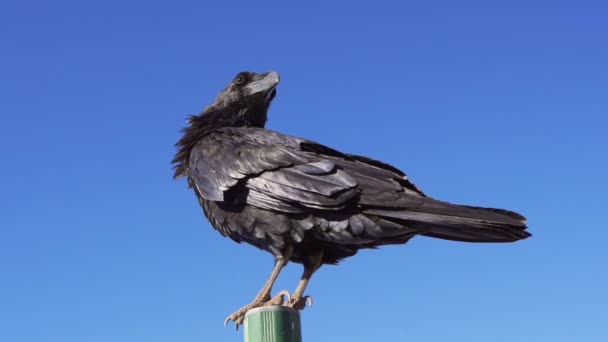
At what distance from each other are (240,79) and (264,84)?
33cm

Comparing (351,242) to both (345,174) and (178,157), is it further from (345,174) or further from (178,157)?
(178,157)

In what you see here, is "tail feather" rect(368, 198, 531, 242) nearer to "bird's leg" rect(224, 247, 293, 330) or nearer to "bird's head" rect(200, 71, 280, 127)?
"bird's leg" rect(224, 247, 293, 330)

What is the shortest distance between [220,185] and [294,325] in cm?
147

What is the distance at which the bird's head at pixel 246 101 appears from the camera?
6.84 m

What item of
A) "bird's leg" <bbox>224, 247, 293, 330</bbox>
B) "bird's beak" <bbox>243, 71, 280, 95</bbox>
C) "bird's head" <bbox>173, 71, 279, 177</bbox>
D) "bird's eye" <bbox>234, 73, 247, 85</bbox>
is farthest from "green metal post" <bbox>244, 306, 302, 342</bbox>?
"bird's eye" <bbox>234, 73, 247, 85</bbox>

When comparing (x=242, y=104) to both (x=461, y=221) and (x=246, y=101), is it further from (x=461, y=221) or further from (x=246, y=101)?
(x=461, y=221)

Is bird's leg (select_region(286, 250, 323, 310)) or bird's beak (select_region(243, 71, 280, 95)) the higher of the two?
bird's beak (select_region(243, 71, 280, 95))

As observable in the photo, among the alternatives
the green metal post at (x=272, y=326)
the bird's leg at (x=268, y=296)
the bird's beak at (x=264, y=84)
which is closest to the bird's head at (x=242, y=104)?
the bird's beak at (x=264, y=84)

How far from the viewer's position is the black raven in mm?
4956

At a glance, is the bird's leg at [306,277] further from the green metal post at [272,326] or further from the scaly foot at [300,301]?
the green metal post at [272,326]

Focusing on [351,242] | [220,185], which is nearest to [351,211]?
[351,242]

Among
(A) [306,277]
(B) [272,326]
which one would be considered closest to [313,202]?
(A) [306,277]

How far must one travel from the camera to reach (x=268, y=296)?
5465mm

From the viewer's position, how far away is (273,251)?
18.1 feet
